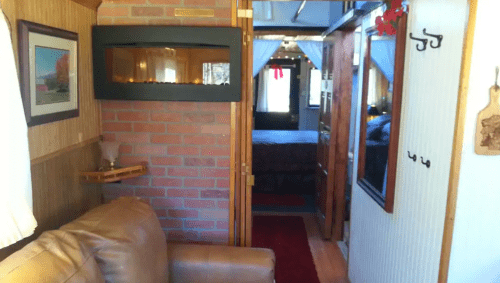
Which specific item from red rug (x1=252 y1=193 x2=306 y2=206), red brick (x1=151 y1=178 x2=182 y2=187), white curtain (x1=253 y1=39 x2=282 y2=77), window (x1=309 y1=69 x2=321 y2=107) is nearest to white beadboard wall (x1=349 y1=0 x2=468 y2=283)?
red brick (x1=151 y1=178 x2=182 y2=187)

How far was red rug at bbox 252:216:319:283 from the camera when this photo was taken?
343 centimetres

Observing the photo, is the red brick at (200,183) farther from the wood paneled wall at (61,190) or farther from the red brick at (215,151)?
the wood paneled wall at (61,190)

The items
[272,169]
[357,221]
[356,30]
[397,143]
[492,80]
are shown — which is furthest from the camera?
[272,169]

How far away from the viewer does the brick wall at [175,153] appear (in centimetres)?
246

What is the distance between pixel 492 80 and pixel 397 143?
0.72 metres

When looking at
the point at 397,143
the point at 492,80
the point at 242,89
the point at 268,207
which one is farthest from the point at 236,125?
the point at 268,207

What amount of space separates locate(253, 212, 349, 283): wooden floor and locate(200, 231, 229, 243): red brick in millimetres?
1175

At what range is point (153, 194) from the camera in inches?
101

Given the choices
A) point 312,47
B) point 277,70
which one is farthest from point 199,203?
point 277,70

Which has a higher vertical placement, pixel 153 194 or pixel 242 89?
pixel 242 89

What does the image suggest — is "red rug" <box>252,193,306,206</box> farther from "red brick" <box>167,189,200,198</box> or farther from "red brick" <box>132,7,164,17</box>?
"red brick" <box>132,7,164,17</box>

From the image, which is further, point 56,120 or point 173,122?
point 173,122

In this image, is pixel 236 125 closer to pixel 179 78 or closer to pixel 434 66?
pixel 179 78

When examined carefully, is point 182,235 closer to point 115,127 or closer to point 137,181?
point 137,181
